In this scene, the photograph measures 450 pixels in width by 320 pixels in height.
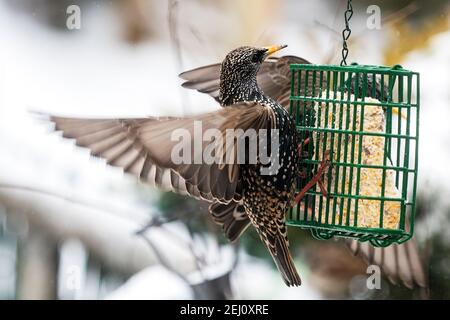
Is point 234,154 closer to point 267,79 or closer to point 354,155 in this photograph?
point 354,155

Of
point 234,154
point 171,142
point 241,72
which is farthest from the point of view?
point 241,72

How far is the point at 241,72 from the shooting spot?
400 centimetres

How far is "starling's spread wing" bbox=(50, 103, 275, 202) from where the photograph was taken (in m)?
3.71

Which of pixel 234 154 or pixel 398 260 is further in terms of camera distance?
pixel 398 260

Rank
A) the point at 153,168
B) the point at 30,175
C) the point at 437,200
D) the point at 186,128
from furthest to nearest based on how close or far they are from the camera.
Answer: the point at 30,175
the point at 437,200
the point at 153,168
the point at 186,128

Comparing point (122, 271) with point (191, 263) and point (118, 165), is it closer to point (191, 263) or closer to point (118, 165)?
point (191, 263)

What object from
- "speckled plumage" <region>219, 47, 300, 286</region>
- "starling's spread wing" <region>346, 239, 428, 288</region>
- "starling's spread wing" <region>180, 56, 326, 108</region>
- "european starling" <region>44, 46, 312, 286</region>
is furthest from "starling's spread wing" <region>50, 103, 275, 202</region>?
"starling's spread wing" <region>346, 239, 428, 288</region>

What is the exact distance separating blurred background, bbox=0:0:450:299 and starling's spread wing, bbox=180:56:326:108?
1.73 feet

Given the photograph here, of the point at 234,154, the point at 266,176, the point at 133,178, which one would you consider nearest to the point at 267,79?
the point at 266,176

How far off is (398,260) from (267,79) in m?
0.95

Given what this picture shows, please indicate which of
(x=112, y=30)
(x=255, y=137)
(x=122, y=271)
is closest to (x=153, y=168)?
(x=255, y=137)
